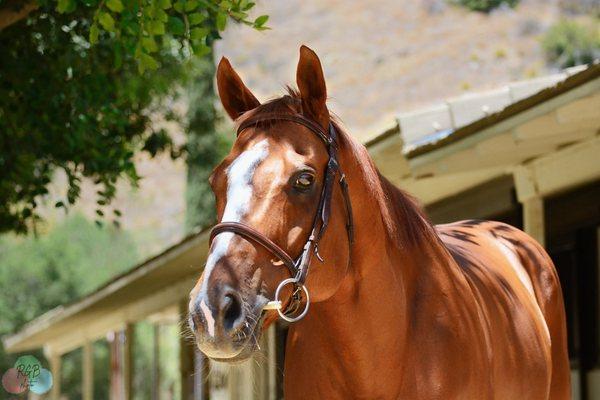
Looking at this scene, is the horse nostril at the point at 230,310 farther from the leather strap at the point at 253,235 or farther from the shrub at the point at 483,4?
the shrub at the point at 483,4

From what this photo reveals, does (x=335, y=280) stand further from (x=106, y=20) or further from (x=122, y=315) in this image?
(x=122, y=315)

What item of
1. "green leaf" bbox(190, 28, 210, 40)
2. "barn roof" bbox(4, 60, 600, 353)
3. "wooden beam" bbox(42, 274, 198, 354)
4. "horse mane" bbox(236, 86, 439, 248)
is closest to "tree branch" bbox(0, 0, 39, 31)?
"green leaf" bbox(190, 28, 210, 40)

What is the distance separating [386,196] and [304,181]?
56 centimetres

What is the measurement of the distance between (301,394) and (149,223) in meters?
72.8

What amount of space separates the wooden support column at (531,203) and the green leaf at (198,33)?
342cm

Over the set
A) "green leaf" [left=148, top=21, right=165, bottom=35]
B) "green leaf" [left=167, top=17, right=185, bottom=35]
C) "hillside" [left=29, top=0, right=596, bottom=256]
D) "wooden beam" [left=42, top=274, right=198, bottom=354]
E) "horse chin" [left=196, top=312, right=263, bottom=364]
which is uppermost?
"hillside" [left=29, top=0, right=596, bottom=256]

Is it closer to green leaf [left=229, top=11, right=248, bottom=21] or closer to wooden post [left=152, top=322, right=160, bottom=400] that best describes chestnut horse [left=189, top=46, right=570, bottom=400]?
green leaf [left=229, top=11, right=248, bottom=21]

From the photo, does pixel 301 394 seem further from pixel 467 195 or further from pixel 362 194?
pixel 467 195

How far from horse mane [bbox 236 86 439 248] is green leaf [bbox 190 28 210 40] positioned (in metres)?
1.71

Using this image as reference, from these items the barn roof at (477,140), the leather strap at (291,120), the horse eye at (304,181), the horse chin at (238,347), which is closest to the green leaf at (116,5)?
the barn roof at (477,140)

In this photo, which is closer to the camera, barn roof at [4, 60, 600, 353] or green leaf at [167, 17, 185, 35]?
green leaf at [167, 17, 185, 35]

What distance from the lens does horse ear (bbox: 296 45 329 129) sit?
3.66 m

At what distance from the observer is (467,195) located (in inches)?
428

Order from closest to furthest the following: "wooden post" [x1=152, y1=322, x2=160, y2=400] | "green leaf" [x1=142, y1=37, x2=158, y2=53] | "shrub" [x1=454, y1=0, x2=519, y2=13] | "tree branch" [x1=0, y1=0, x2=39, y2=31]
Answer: "green leaf" [x1=142, y1=37, x2=158, y2=53]
"tree branch" [x1=0, y1=0, x2=39, y2=31]
"wooden post" [x1=152, y1=322, x2=160, y2=400]
"shrub" [x1=454, y1=0, x2=519, y2=13]
